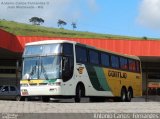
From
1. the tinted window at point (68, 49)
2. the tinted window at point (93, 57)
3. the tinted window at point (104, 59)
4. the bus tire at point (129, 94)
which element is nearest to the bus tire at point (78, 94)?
the tinted window at point (68, 49)

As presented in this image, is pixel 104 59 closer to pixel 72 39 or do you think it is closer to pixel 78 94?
pixel 78 94

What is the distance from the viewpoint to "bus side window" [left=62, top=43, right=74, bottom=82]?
24078mm

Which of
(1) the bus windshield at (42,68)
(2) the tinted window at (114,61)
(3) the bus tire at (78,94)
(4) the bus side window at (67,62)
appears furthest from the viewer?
(2) the tinted window at (114,61)

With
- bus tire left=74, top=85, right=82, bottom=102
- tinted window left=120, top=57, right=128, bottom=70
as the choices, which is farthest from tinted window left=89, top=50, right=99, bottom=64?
tinted window left=120, top=57, right=128, bottom=70

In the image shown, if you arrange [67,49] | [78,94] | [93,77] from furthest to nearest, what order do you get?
1. [93,77]
2. [78,94]
3. [67,49]

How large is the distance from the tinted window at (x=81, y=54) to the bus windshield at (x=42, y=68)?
1.65 metres

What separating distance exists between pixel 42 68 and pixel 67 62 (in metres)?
1.22

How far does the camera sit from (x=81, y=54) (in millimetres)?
26016

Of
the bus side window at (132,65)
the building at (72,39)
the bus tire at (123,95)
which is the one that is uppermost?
the building at (72,39)

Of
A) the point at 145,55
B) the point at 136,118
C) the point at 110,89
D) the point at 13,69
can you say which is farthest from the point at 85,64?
the point at 13,69

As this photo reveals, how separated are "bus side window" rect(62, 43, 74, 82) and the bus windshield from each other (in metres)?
0.27

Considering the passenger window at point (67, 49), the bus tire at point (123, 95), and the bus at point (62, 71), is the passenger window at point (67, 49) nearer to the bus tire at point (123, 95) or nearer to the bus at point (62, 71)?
the bus at point (62, 71)

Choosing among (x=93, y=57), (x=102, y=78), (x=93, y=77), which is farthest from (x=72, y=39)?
(x=93, y=77)

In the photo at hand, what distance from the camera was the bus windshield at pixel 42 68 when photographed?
23969mm
